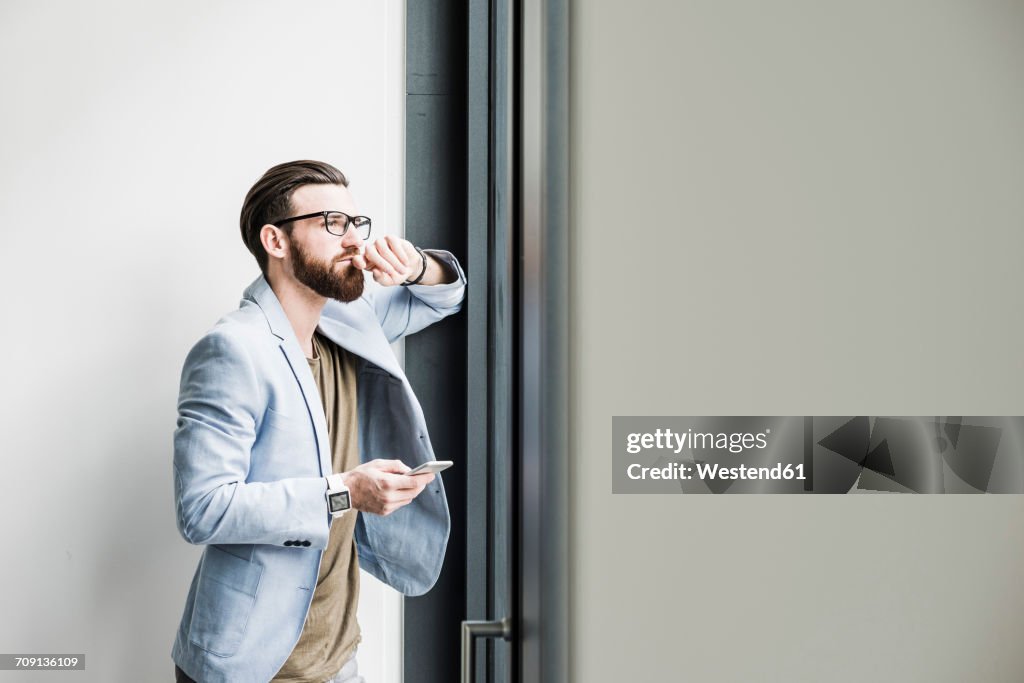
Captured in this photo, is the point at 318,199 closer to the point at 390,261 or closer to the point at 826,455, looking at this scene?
the point at 390,261

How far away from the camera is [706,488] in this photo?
22cm

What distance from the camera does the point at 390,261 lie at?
3.33 feet

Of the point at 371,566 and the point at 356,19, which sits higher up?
the point at 356,19

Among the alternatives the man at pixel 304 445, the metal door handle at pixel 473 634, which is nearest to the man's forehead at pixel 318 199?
the man at pixel 304 445

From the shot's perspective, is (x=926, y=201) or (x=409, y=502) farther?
(x=409, y=502)

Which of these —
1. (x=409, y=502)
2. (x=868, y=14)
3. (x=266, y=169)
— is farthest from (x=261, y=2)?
(x=868, y=14)

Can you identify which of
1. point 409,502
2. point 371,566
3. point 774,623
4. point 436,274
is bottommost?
point 371,566

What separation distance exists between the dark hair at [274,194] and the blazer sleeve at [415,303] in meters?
0.18

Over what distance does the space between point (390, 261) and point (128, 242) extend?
0.40 metres

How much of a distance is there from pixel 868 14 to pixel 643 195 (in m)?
0.11

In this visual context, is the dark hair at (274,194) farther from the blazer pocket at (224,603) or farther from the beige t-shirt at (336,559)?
the blazer pocket at (224,603)

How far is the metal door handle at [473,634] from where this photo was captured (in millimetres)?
545

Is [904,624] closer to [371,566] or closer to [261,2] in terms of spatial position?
[371,566]

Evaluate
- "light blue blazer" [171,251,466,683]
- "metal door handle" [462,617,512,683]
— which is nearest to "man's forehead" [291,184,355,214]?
"light blue blazer" [171,251,466,683]
